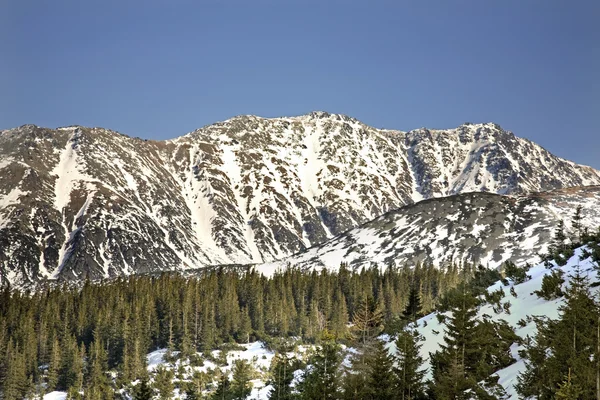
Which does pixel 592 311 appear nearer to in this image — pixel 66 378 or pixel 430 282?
→ pixel 66 378

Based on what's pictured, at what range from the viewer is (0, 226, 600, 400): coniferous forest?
3212cm

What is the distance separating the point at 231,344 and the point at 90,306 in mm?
44231

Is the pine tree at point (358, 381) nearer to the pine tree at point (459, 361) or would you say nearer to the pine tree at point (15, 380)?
the pine tree at point (459, 361)

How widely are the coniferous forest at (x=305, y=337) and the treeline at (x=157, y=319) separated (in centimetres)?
46

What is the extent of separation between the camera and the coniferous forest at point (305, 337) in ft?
A: 105

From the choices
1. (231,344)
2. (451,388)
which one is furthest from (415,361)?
(231,344)

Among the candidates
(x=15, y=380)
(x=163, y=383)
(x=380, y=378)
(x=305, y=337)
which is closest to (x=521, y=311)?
(x=380, y=378)

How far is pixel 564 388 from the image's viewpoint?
23.9 meters

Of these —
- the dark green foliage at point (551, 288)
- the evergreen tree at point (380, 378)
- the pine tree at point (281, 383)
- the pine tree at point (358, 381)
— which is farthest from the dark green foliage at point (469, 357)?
the pine tree at point (281, 383)

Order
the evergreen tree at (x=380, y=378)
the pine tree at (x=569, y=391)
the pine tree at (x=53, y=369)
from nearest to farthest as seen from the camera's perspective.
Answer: the pine tree at (x=569, y=391), the evergreen tree at (x=380, y=378), the pine tree at (x=53, y=369)

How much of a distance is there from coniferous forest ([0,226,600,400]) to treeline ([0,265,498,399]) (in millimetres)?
456

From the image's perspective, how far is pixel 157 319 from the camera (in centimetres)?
15288

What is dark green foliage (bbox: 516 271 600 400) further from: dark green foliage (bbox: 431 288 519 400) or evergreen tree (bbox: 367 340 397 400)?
evergreen tree (bbox: 367 340 397 400)

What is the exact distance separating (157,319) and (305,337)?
3568cm
